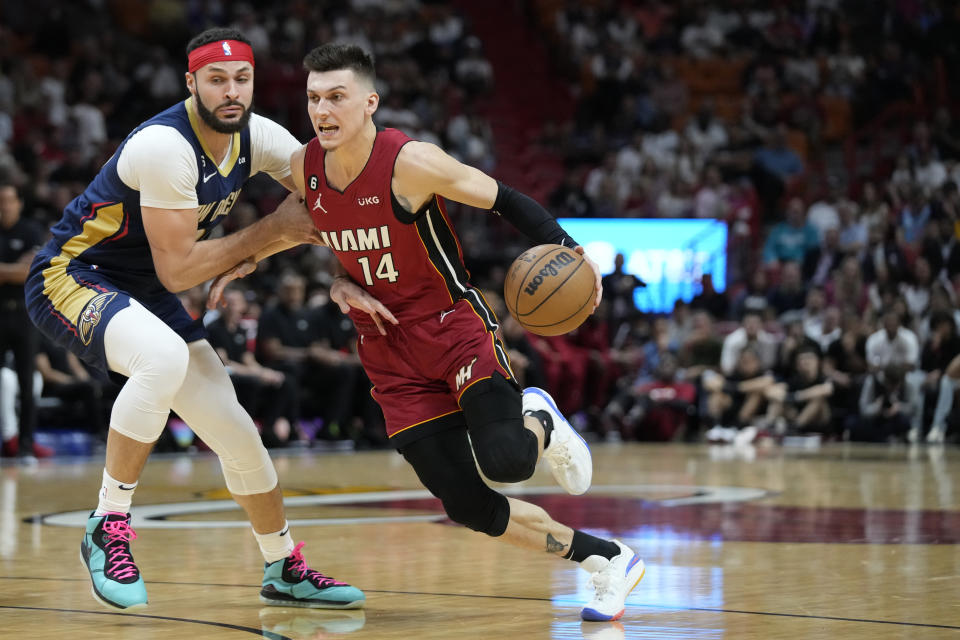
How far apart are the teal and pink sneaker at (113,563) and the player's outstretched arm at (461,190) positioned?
4.96 feet

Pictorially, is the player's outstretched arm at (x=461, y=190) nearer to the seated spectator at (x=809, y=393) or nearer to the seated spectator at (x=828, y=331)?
the seated spectator at (x=809, y=393)

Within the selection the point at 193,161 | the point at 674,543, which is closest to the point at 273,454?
the point at 674,543

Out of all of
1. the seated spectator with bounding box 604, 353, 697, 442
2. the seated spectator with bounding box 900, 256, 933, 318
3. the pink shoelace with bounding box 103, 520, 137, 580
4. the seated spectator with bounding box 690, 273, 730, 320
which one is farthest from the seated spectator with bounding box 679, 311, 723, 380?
the pink shoelace with bounding box 103, 520, 137, 580

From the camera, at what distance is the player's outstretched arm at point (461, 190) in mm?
4395

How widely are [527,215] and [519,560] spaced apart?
1932mm

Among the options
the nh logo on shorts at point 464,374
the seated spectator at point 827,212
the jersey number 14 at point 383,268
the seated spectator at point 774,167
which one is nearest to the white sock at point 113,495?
the jersey number 14 at point 383,268

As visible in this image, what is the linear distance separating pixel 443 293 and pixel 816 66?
58.6 feet

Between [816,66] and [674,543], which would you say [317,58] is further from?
[816,66]

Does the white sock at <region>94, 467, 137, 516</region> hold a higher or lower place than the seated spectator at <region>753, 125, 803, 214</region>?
lower

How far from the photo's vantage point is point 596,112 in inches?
818

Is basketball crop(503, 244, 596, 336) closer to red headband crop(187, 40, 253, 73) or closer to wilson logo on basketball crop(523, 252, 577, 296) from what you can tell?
wilson logo on basketball crop(523, 252, 577, 296)

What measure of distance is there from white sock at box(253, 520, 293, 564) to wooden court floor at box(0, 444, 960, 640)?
0.63 ft

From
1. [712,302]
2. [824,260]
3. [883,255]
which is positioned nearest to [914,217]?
[883,255]

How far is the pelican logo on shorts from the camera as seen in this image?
4.52 metres
